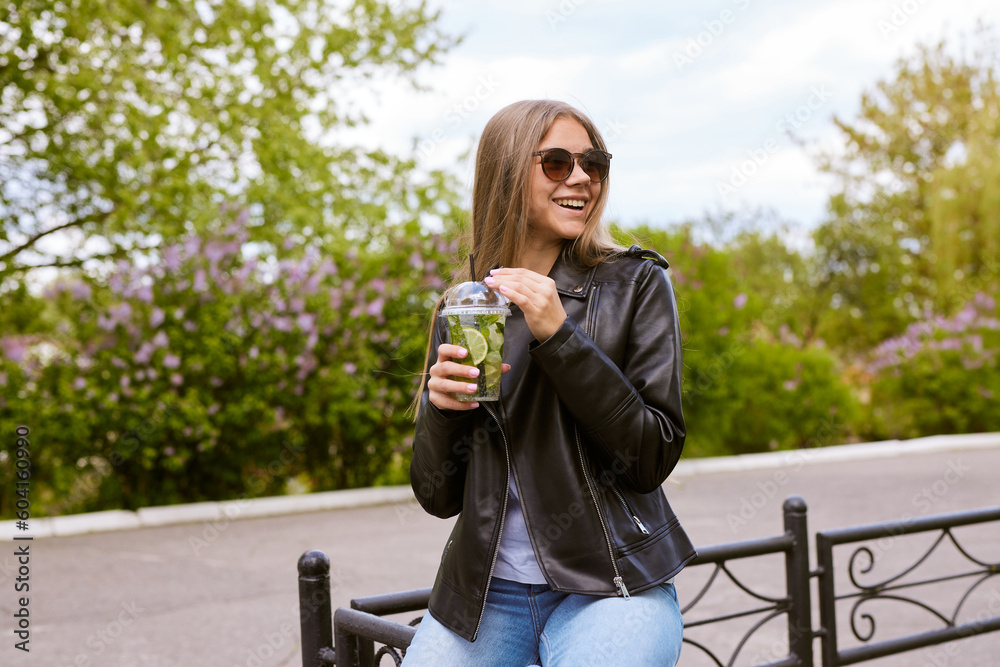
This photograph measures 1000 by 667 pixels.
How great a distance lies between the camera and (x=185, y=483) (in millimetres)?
10094

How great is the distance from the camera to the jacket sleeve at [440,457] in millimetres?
1877

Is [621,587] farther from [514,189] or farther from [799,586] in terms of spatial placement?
[799,586]

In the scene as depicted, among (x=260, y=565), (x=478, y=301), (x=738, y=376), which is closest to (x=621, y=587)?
(x=478, y=301)

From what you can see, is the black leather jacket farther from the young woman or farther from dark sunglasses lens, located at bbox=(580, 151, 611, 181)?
dark sunglasses lens, located at bbox=(580, 151, 611, 181)

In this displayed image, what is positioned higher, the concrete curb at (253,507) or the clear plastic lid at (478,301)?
the clear plastic lid at (478,301)

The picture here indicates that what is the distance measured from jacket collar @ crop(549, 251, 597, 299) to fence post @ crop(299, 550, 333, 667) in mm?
1144

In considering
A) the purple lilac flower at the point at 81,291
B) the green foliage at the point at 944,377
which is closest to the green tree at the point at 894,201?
the green foliage at the point at 944,377

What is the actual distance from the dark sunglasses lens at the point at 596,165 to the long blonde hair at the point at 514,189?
0.03 metres

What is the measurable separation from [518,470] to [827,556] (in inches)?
94.8

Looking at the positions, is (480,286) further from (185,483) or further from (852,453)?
(852,453)

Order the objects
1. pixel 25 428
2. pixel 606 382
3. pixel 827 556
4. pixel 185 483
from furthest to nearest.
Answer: pixel 185 483
pixel 25 428
pixel 827 556
pixel 606 382

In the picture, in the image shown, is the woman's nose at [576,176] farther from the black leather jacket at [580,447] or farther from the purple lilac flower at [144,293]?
the purple lilac flower at [144,293]

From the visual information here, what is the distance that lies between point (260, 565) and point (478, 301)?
6249 mm

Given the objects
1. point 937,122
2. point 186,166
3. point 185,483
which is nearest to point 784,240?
point 937,122
